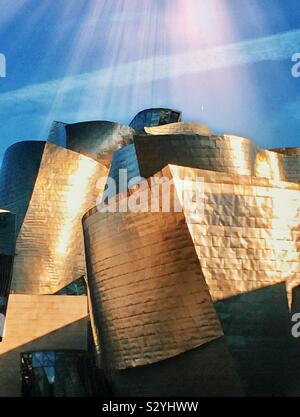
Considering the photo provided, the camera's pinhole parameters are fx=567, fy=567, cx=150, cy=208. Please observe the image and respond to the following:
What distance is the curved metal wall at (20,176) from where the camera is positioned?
24812 millimetres

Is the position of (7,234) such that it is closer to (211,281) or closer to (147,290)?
(147,290)

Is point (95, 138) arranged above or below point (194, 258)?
above

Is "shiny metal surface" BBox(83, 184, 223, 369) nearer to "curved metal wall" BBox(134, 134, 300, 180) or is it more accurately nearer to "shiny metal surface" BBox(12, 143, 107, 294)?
"curved metal wall" BBox(134, 134, 300, 180)

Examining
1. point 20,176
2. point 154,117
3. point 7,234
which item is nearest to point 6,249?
point 7,234

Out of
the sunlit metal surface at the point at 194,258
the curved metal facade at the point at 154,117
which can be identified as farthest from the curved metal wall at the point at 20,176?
the sunlit metal surface at the point at 194,258

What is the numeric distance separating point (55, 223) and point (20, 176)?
2989mm

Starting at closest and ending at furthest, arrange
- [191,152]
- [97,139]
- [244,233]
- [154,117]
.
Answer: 1. [244,233]
2. [191,152]
3. [97,139]
4. [154,117]

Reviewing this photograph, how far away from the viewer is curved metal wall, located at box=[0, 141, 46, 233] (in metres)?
24.8

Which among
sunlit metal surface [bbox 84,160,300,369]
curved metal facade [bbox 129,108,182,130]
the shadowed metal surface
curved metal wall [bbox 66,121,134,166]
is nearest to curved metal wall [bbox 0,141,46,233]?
the shadowed metal surface

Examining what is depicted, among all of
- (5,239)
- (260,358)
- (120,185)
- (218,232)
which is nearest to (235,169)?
(120,185)

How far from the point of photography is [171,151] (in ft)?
55.1

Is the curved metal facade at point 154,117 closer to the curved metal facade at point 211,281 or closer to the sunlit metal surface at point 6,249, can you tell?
the sunlit metal surface at point 6,249

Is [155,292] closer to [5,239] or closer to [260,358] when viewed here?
[260,358]

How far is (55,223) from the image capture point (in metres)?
24.4
